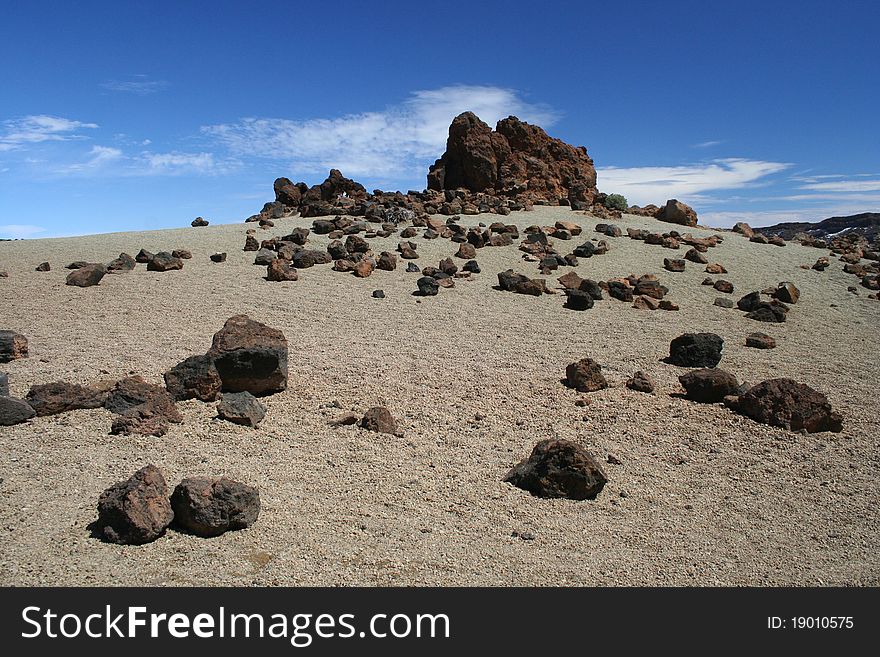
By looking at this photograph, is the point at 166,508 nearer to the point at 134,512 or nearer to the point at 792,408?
the point at 134,512

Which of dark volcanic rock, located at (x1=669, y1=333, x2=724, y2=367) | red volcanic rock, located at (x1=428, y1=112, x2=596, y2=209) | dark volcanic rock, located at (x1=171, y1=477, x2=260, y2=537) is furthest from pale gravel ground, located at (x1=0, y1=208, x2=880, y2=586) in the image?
red volcanic rock, located at (x1=428, y1=112, x2=596, y2=209)

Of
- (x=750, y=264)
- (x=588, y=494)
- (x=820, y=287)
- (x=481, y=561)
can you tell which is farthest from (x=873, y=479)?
(x=750, y=264)

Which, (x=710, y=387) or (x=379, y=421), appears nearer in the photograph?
(x=379, y=421)

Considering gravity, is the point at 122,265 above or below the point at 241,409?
above

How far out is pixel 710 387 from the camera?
333 inches

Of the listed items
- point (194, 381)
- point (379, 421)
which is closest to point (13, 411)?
point (194, 381)

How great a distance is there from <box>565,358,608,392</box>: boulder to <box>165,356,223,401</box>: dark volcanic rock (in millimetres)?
4478

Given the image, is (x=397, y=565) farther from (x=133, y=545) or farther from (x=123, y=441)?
(x=123, y=441)

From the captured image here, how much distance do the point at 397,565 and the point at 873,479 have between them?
506 centimetres

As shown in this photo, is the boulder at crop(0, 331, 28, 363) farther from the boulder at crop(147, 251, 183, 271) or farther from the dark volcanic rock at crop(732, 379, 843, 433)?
the dark volcanic rock at crop(732, 379, 843, 433)

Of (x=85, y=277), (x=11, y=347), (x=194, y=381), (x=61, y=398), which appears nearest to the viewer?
(x=61, y=398)

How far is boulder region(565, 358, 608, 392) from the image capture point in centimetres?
873

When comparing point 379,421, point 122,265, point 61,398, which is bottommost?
point 379,421

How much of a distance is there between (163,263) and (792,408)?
13.2 m
